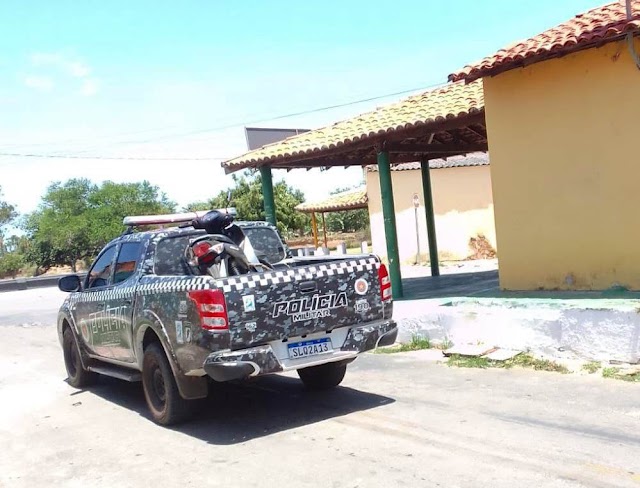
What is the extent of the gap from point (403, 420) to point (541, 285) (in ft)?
14.3

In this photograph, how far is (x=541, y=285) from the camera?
938 centimetres

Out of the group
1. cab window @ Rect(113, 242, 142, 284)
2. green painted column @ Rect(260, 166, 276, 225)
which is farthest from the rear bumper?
green painted column @ Rect(260, 166, 276, 225)

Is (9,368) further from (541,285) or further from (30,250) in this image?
(30,250)

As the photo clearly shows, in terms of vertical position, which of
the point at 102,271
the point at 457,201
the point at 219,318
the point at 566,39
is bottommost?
the point at 219,318

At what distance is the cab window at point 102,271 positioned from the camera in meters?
7.63

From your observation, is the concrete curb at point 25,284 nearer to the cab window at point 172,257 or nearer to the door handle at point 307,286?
the cab window at point 172,257

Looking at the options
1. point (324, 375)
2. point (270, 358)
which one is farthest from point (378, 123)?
point (270, 358)

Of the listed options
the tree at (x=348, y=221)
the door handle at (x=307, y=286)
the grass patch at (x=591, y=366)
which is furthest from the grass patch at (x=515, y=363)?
the tree at (x=348, y=221)

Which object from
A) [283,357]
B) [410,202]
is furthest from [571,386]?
[410,202]

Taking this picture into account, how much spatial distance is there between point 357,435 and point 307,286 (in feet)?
4.32

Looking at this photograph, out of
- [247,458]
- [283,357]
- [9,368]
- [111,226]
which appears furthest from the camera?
[111,226]

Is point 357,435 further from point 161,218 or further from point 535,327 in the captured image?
point 161,218

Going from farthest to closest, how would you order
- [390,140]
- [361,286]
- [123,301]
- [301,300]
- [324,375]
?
[390,140], [324,375], [123,301], [361,286], [301,300]

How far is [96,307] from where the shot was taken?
24.9 ft
